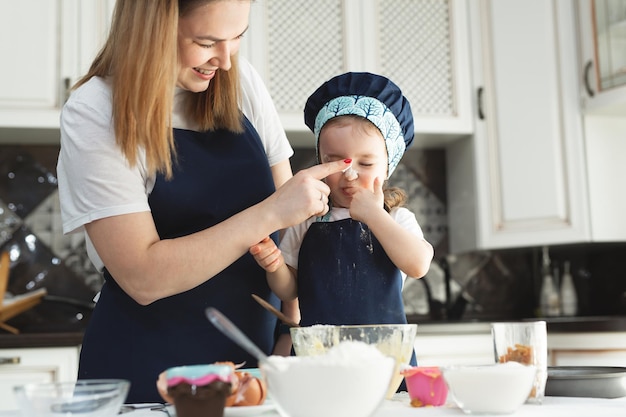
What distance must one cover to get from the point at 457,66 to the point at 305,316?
79.0 inches

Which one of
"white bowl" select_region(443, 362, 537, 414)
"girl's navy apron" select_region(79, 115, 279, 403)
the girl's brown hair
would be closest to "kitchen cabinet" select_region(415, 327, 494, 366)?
the girl's brown hair

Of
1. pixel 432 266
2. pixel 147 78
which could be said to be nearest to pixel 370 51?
pixel 432 266

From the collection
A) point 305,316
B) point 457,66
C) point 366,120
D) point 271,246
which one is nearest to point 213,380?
point 271,246

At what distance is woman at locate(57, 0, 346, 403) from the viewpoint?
1293 mm

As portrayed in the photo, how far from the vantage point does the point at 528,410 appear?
0.99 metres

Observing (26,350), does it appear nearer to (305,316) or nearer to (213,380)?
(305,316)

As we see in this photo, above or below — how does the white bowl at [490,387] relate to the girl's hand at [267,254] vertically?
below

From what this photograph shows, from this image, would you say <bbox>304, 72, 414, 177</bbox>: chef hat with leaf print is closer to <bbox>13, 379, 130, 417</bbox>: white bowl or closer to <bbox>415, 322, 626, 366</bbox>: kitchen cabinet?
<bbox>13, 379, 130, 417</bbox>: white bowl

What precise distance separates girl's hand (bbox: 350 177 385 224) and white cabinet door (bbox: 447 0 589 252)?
5.63ft

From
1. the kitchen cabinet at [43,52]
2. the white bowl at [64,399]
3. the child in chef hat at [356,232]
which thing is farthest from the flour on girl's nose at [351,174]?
the kitchen cabinet at [43,52]

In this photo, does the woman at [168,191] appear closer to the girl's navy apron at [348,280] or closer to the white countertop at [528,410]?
the girl's navy apron at [348,280]

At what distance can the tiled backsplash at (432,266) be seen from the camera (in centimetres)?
313

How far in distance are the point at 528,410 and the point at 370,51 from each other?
2342 millimetres

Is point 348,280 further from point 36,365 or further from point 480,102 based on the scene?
point 480,102
